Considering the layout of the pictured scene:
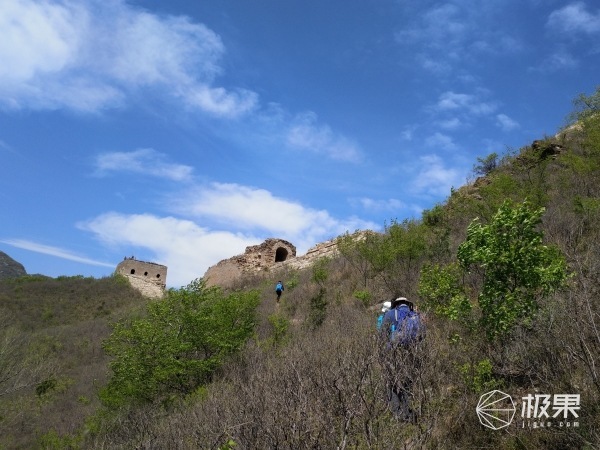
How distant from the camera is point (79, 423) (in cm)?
1126

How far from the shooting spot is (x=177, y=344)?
→ 9.27 metres

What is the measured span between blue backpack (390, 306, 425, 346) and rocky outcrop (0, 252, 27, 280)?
1803 inches

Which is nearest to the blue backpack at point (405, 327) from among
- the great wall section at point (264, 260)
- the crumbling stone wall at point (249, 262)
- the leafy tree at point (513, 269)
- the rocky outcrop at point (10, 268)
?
the leafy tree at point (513, 269)

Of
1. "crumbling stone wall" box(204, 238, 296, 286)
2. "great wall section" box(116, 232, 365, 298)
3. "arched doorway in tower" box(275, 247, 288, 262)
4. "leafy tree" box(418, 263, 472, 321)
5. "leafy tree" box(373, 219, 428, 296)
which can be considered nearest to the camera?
"leafy tree" box(418, 263, 472, 321)

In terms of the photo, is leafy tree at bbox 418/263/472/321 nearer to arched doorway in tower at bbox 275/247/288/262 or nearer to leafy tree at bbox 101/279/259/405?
leafy tree at bbox 101/279/259/405

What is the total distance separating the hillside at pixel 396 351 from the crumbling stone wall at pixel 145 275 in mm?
17190

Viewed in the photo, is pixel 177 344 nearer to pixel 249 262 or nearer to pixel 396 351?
pixel 396 351

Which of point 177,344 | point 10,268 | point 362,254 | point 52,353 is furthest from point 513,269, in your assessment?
point 10,268

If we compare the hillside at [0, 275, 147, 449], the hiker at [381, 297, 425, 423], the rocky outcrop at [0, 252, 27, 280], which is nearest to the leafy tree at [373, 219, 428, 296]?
the hiker at [381, 297, 425, 423]

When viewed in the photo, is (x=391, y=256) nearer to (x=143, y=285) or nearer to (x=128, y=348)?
Result: (x=128, y=348)

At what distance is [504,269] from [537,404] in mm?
1501

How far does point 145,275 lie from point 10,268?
17.9 meters

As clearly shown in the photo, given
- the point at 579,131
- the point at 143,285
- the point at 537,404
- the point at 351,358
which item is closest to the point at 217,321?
the point at 351,358

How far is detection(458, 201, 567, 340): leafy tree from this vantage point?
4.46 m
